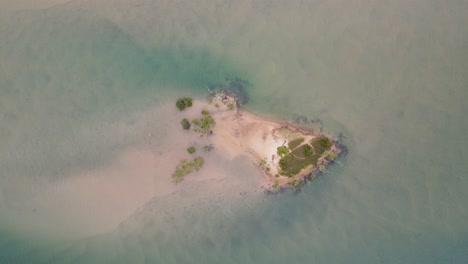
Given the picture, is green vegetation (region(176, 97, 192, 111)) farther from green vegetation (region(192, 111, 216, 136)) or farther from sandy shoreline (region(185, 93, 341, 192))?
green vegetation (region(192, 111, 216, 136))

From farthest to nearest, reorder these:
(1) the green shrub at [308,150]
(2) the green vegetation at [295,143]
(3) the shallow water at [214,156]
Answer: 1. (3) the shallow water at [214,156]
2. (2) the green vegetation at [295,143]
3. (1) the green shrub at [308,150]

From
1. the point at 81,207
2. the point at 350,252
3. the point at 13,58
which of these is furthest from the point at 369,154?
the point at 13,58

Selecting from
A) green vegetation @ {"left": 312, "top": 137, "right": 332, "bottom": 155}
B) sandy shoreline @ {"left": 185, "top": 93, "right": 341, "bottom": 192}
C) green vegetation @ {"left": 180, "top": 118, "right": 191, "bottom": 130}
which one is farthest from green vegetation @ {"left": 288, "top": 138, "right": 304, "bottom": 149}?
green vegetation @ {"left": 180, "top": 118, "right": 191, "bottom": 130}

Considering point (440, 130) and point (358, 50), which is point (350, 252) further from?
point (358, 50)

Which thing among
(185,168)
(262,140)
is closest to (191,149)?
(185,168)

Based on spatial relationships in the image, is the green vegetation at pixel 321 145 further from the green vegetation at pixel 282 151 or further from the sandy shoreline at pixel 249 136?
the green vegetation at pixel 282 151

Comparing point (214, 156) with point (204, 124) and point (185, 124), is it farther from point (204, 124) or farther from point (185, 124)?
point (185, 124)

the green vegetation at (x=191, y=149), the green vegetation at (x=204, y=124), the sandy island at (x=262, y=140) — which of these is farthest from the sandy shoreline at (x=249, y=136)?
the green vegetation at (x=191, y=149)

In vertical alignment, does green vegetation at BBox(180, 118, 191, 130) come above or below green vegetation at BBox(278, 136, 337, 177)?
above
